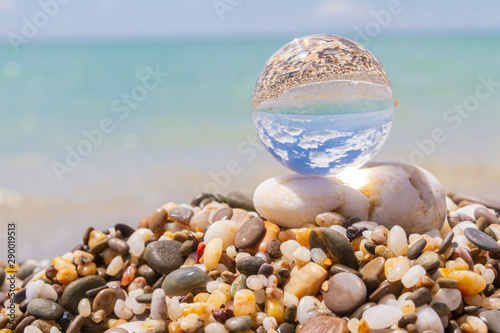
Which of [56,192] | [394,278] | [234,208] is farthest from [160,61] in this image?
[394,278]

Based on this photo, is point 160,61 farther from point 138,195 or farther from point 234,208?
point 234,208

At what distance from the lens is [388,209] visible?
3375mm

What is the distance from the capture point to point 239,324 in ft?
8.68

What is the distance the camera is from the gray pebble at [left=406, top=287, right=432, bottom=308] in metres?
2.51

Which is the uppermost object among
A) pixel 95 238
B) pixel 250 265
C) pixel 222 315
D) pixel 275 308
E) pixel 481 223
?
pixel 95 238

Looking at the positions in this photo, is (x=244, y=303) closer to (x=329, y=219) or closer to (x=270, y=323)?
(x=270, y=323)

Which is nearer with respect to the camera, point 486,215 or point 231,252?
point 231,252

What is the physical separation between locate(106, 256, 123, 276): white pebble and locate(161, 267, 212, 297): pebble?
2.03 feet

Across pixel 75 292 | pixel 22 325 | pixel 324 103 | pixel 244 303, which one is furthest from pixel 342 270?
pixel 22 325

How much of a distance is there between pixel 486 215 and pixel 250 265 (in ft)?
6.41

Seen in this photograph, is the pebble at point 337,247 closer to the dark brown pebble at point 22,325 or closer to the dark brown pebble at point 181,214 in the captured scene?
the dark brown pebble at point 181,214

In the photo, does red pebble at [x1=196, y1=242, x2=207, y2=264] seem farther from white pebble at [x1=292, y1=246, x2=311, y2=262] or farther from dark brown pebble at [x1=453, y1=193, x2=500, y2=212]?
dark brown pebble at [x1=453, y1=193, x2=500, y2=212]

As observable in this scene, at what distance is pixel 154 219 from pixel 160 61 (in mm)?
19474

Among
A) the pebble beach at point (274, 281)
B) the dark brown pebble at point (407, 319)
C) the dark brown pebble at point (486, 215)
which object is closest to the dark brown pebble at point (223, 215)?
the pebble beach at point (274, 281)
